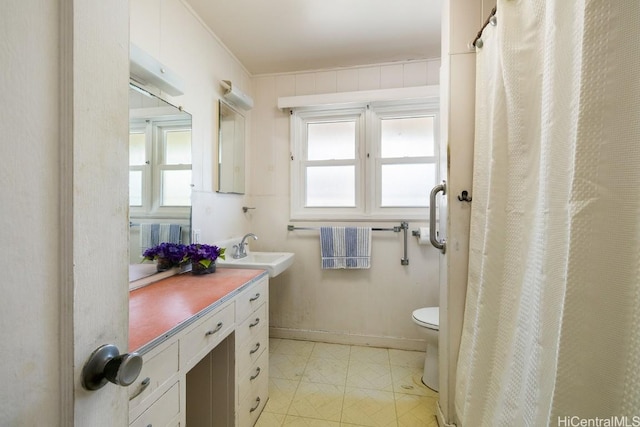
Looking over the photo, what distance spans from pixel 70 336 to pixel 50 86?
1.03 ft

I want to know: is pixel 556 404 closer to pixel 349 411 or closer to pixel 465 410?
pixel 465 410

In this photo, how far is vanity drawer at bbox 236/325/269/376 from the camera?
4.42 ft

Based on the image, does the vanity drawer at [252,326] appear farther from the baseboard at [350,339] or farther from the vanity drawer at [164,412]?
the baseboard at [350,339]

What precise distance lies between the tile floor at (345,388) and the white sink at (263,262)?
757 mm

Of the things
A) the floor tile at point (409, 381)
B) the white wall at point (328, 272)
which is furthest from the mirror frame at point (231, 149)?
the floor tile at point (409, 381)

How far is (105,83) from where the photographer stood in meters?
0.39

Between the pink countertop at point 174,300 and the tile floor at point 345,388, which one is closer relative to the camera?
the pink countertop at point 174,300

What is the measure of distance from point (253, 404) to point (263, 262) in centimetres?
99

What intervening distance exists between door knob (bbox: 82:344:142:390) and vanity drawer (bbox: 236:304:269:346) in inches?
40.0

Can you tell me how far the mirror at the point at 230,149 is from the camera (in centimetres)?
207

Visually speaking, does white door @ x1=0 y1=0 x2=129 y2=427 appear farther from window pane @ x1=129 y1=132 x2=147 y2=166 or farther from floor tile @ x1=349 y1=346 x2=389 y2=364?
floor tile @ x1=349 y1=346 x2=389 y2=364

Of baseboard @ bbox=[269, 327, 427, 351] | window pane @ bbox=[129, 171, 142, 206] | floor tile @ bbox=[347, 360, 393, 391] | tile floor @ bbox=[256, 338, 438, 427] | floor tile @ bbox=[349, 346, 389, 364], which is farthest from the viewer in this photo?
baseboard @ bbox=[269, 327, 427, 351]

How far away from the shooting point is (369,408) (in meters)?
1.63

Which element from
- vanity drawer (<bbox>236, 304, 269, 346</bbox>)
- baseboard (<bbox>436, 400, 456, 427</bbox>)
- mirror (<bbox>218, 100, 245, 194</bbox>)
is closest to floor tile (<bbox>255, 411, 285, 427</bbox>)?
vanity drawer (<bbox>236, 304, 269, 346</bbox>)
